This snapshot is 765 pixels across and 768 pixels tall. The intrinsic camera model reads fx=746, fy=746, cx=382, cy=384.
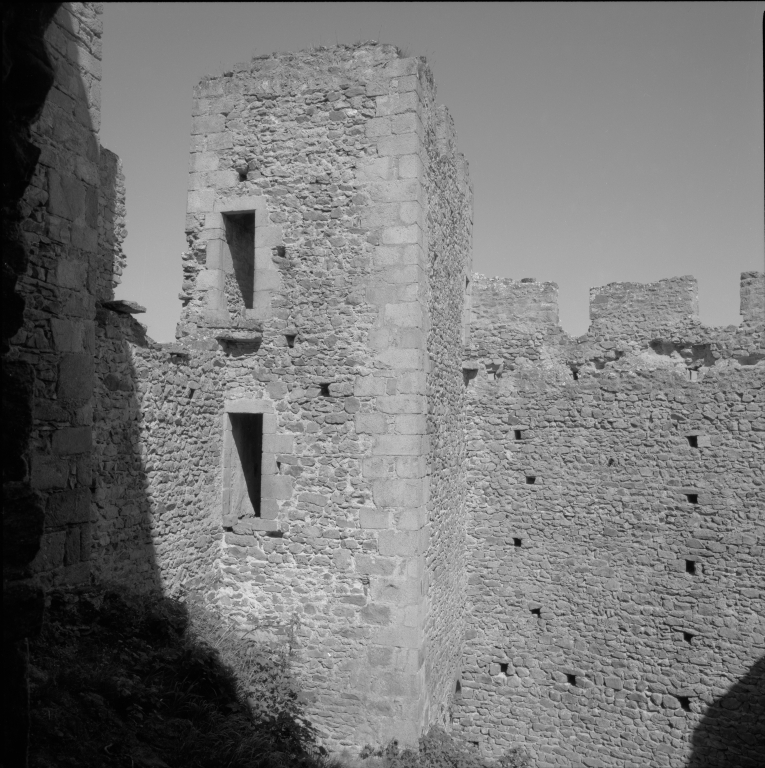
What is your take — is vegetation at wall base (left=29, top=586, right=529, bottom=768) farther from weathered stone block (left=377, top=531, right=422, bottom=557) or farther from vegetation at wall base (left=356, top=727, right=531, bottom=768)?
weathered stone block (left=377, top=531, right=422, bottom=557)

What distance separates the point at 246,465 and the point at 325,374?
173 centimetres

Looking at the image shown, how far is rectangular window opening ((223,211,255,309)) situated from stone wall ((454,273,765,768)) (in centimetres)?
346

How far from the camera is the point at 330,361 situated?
8.29 metres

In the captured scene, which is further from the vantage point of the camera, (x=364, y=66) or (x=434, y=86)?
(x=434, y=86)

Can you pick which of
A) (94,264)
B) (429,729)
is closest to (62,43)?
(94,264)

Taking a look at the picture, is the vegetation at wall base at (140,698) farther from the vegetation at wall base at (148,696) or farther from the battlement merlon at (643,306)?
the battlement merlon at (643,306)

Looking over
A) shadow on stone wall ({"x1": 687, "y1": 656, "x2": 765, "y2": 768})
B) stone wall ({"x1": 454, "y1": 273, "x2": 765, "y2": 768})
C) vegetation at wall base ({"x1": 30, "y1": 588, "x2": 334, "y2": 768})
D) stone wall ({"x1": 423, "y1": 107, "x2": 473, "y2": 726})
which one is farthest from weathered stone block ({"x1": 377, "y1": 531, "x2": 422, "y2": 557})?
shadow on stone wall ({"x1": 687, "y1": 656, "x2": 765, "y2": 768})

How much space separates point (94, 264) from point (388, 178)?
3586 mm

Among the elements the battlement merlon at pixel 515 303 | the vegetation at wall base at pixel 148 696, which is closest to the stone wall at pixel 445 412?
the battlement merlon at pixel 515 303

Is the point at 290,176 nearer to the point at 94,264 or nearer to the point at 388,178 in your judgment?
the point at 388,178

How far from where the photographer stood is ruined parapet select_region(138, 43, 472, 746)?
7965 mm

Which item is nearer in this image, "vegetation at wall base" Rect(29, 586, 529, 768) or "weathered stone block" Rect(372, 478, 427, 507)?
"vegetation at wall base" Rect(29, 586, 529, 768)

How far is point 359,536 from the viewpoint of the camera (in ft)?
26.5

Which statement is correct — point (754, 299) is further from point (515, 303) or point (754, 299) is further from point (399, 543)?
point (399, 543)
